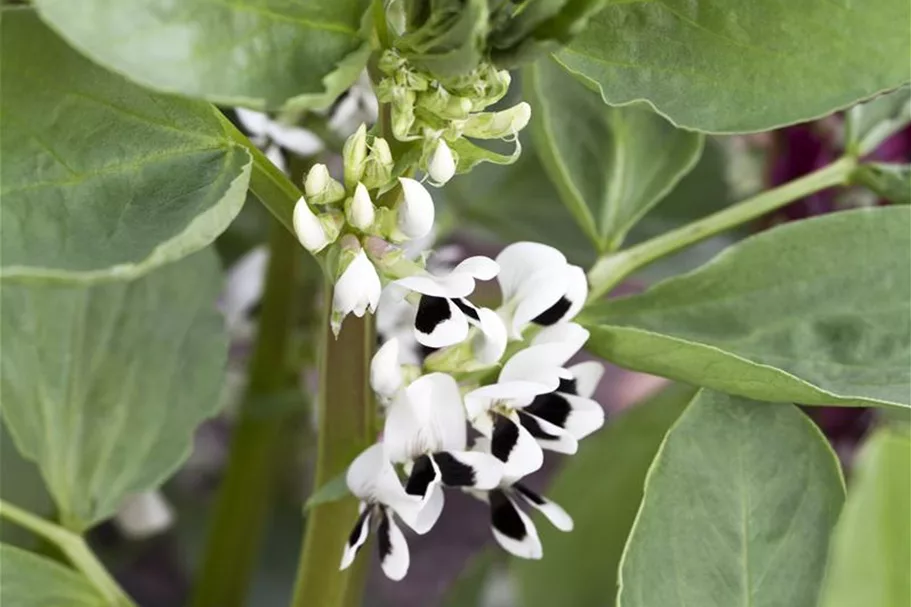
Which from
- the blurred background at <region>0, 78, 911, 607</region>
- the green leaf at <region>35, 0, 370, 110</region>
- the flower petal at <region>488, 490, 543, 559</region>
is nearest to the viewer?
the green leaf at <region>35, 0, 370, 110</region>

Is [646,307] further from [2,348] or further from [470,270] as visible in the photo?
[2,348]

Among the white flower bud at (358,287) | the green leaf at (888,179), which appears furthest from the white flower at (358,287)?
the green leaf at (888,179)

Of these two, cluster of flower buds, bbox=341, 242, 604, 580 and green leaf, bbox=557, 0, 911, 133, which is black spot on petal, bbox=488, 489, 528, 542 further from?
green leaf, bbox=557, 0, 911, 133

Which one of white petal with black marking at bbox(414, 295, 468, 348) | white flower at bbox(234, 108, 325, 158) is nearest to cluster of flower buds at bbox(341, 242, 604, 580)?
white petal with black marking at bbox(414, 295, 468, 348)

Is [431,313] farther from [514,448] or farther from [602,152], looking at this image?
[602,152]

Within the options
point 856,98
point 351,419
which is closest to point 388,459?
point 351,419

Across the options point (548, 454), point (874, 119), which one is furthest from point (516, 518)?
point (548, 454)
